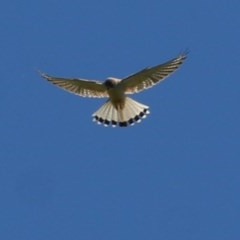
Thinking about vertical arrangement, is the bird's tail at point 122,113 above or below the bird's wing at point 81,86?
below

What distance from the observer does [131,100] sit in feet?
140

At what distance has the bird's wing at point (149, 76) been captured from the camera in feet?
138

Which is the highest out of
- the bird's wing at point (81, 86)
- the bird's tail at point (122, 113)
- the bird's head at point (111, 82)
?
the bird's wing at point (81, 86)

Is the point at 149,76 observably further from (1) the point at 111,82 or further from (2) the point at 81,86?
(2) the point at 81,86

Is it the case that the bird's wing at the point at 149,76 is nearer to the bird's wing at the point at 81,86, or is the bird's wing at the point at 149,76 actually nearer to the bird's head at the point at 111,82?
the bird's head at the point at 111,82

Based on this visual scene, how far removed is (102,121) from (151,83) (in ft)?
3.64

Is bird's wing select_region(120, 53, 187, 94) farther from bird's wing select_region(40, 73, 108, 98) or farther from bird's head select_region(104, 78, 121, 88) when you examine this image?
bird's wing select_region(40, 73, 108, 98)

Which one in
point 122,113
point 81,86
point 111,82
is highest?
point 81,86

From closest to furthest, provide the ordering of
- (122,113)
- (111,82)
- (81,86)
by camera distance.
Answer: (111,82), (122,113), (81,86)

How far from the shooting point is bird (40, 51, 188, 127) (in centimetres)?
4231

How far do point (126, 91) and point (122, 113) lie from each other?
1.35ft

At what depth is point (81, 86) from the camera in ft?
142

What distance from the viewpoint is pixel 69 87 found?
43.3 m

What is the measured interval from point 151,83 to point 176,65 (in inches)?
25.2
